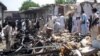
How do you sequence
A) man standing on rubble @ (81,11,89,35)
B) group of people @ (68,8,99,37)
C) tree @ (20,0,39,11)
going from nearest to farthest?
group of people @ (68,8,99,37) < man standing on rubble @ (81,11,89,35) < tree @ (20,0,39,11)

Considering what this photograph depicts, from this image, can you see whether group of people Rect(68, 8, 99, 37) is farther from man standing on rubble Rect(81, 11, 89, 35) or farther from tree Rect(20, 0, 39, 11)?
tree Rect(20, 0, 39, 11)

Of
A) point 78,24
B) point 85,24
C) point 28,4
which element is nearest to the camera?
point 85,24

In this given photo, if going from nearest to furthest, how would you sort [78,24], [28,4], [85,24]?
[85,24], [78,24], [28,4]

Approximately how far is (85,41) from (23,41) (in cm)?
303

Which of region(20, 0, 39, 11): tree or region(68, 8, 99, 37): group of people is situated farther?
region(20, 0, 39, 11): tree

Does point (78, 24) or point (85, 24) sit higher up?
point (85, 24)

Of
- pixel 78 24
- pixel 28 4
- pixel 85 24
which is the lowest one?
pixel 28 4

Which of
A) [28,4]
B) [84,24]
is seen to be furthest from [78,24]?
[28,4]

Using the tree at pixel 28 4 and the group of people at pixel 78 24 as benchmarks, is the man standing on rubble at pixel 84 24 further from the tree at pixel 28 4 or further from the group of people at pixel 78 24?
the tree at pixel 28 4

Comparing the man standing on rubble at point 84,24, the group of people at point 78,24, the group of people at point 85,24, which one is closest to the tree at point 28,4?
the group of people at point 78,24

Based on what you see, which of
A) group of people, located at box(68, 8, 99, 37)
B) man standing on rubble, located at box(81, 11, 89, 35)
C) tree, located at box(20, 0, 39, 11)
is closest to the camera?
group of people, located at box(68, 8, 99, 37)

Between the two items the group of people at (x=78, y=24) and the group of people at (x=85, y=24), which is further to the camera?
the group of people at (x=78, y=24)

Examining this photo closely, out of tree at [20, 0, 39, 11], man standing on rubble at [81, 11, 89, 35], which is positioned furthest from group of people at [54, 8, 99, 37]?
tree at [20, 0, 39, 11]

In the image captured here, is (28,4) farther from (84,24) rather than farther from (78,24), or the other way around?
(84,24)
